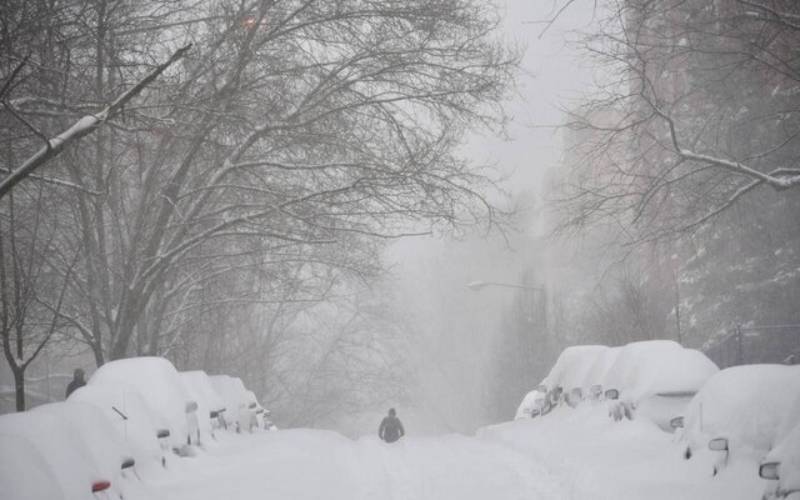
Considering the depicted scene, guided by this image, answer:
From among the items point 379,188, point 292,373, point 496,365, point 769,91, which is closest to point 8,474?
point 379,188

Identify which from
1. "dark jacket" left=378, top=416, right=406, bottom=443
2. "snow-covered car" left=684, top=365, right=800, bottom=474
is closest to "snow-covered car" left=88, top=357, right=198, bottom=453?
"snow-covered car" left=684, top=365, right=800, bottom=474

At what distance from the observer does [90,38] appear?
10180mm

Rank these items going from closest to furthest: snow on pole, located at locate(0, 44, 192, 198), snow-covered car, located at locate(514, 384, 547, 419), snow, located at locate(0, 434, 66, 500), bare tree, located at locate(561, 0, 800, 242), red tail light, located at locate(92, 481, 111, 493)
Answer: snow, located at locate(0, 434, 66, 500) < red tail light, located at locate(92, 481, 111, 493) < snow on pole, located at locate(0, 44, 192, 198) < bare tree, located at locate(561, 0, 800, 242) < snow-covered car, located at locate(514, 384, 547, 419)

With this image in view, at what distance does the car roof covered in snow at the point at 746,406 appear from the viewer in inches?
300

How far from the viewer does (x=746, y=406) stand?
814cm

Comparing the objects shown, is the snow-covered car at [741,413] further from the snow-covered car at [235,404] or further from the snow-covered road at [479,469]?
the snow-covered car at [235,404]

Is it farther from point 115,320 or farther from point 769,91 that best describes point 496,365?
point 115,320

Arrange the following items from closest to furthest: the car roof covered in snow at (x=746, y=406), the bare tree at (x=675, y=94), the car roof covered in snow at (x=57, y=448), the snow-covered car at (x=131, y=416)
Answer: the car roof covered in snow at (x=57, y=448) → the car roof covered in snow at (x=746, y=406) → the snow-covered car at (x=131, y=416) → the bare tree at (x=675, y=94)

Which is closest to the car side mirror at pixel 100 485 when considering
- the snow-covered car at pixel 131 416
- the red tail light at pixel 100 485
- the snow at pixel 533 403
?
the red tail light at pixel 100 485

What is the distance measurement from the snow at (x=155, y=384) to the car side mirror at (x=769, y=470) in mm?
7134

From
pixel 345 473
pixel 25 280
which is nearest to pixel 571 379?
pixel 345 473

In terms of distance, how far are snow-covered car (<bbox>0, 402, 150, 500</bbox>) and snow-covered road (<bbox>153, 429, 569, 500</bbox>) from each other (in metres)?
1.00

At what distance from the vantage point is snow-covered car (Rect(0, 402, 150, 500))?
5820 millimetres

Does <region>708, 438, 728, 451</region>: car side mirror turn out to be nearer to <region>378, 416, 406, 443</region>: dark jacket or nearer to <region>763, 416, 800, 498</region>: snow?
<region>763, 416, 800, 498</region>: snow
